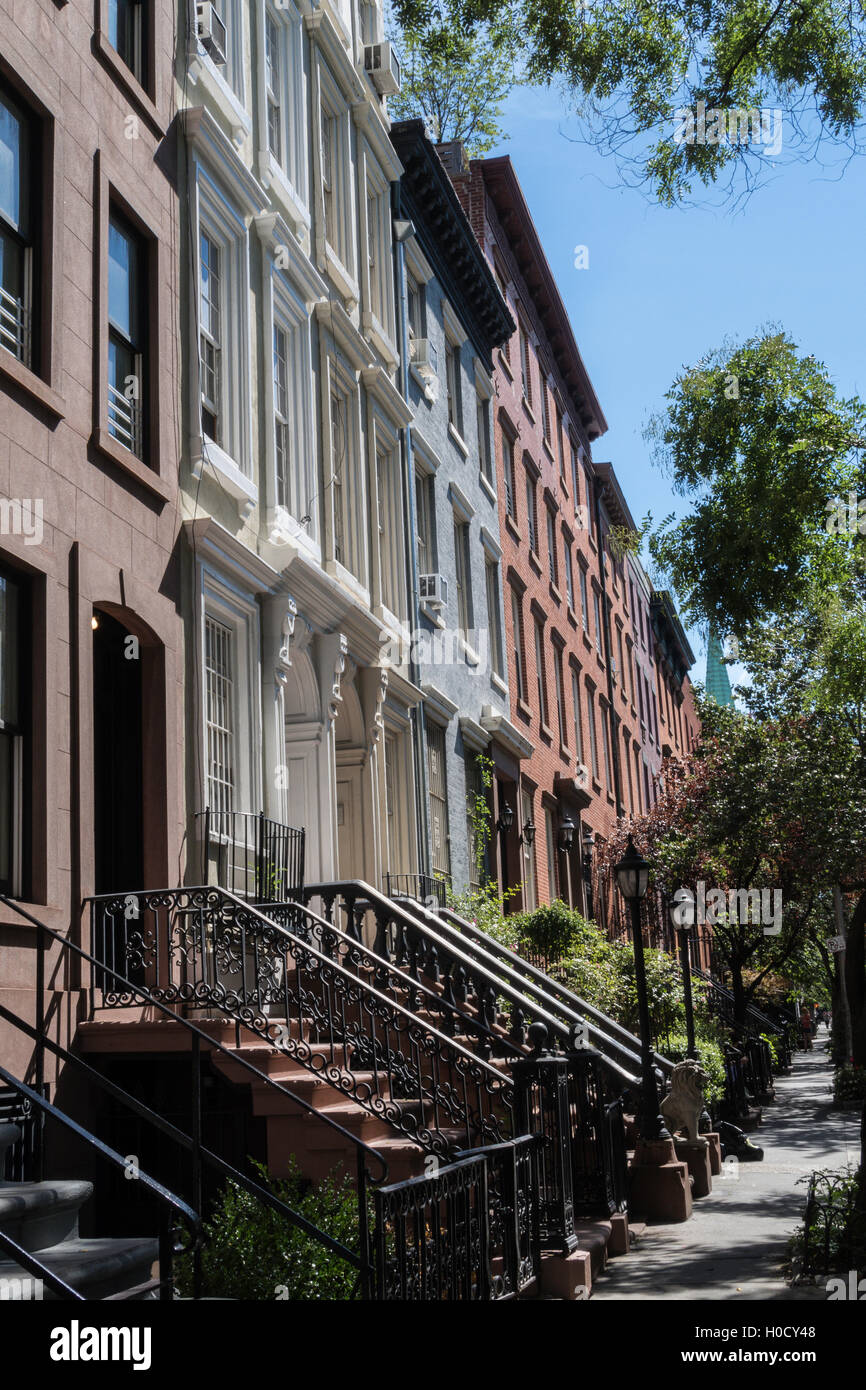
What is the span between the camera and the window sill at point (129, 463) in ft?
33.7

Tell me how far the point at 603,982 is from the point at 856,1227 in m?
10.4

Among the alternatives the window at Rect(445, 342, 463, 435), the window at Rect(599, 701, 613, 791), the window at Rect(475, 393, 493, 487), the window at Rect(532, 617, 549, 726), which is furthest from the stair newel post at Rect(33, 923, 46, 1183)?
the window at Rect(599, 701, 613, 791)

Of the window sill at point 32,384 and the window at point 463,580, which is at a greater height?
the window at point 463,580

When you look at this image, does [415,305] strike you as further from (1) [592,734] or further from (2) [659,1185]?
(1) [592,734]

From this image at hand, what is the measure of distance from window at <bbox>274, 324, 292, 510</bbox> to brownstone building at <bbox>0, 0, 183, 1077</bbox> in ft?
9.63

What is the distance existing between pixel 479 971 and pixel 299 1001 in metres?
2.83

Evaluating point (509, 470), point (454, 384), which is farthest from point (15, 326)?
point (509, 470)

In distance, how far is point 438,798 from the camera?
20.1 meters

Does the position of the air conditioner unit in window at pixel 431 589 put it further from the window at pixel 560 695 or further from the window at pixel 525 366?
the window at pixel 525 366

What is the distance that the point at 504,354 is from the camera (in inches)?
1118

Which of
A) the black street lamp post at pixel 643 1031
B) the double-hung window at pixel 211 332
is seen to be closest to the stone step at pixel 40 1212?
the black street lamp post at pixel 643 1031

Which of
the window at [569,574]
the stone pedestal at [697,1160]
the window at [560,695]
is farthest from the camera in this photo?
the window at [569,574]

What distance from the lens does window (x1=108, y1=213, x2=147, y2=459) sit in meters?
11.2

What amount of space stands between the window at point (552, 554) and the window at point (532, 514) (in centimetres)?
149
